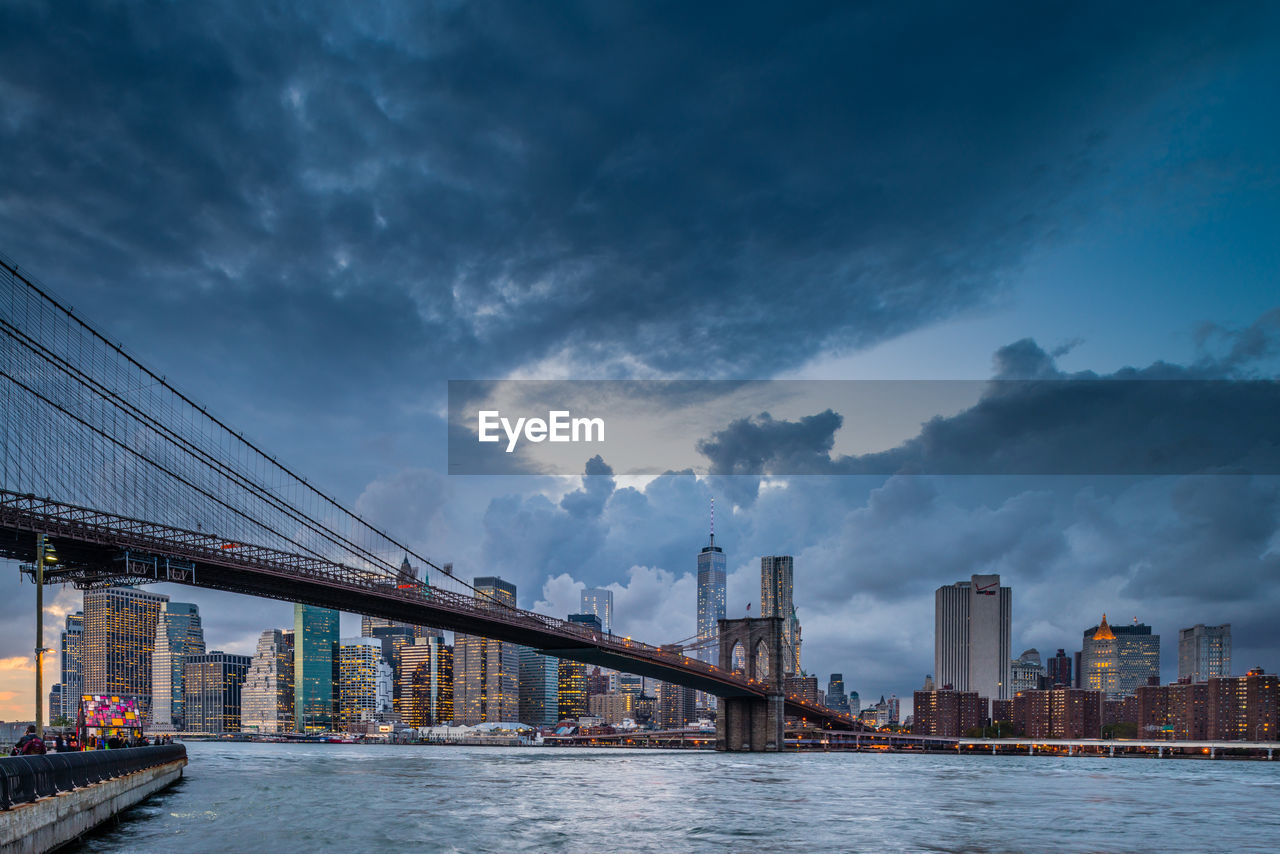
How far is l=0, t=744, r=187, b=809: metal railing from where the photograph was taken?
1995 centimetres

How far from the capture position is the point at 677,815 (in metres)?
39.3

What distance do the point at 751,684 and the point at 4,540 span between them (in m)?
80.4

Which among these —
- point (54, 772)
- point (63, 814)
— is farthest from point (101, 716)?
point (54, 772)

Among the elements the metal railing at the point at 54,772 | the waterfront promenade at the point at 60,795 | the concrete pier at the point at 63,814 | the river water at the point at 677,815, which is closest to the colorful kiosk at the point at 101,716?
the river water at the point at 677,815

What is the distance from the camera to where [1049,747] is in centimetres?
18362

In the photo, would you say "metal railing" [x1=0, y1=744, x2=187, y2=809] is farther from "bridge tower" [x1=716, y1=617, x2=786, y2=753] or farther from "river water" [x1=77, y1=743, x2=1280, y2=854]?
"bridge tower" [x1=716, y1=617, x2=786, y2=753]

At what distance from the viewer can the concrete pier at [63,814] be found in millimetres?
19531

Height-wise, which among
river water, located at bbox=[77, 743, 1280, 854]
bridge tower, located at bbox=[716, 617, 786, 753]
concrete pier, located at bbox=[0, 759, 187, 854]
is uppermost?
concrete pier, located at bbox=[0, 759, 187, 854]

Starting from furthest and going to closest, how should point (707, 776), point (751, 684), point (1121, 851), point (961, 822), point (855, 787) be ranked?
point (751, 684)
point (707, 776)
point (855, 787)
point (961, 822)
point (1121, 851)

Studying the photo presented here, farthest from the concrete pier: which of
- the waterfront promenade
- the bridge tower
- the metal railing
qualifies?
the bridge tower

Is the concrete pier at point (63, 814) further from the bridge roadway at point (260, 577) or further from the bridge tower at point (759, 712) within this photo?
the bridge tower at point (759, 712)

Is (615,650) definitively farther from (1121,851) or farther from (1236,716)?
(1236,716)

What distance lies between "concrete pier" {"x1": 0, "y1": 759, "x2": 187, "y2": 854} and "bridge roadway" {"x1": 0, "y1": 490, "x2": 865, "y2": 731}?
30.6 feet

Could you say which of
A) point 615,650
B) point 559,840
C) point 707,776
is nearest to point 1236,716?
point 615,650
